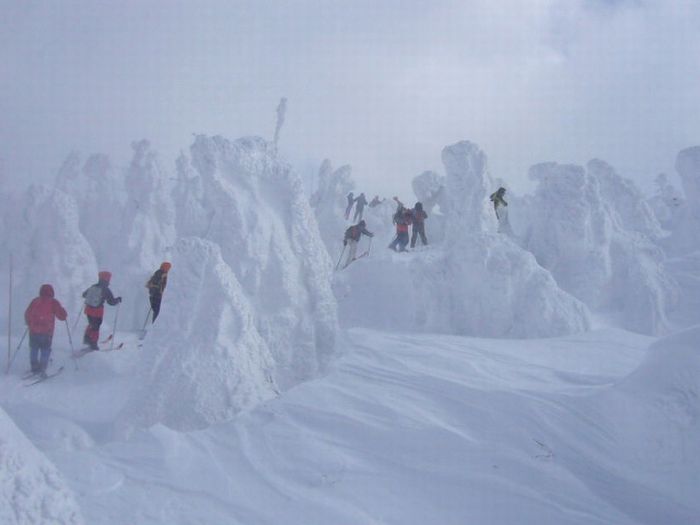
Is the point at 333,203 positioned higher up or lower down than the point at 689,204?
lower down

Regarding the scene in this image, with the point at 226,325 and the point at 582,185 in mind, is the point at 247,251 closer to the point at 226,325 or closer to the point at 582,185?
the point at 226,325

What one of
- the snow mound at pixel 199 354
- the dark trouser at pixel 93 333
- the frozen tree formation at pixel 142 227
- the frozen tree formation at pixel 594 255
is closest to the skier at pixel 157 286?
the dark trouser at pixel 93 333

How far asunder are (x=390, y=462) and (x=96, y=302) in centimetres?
753

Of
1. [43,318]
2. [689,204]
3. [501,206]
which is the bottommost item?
[43,318]

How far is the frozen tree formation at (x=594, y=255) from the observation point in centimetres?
1341

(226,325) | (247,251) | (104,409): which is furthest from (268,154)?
(104,409)

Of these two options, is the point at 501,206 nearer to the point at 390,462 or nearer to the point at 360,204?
the point at 360,204

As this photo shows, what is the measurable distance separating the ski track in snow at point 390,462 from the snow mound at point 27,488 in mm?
929

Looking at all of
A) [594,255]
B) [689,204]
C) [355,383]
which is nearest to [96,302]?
[355,383]

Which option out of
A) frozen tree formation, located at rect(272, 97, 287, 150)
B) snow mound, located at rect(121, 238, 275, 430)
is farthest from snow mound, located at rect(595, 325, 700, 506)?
frozen tree formation, located at rect(272, 97, 287, 150)

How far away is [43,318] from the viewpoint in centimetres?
945

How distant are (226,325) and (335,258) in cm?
1660

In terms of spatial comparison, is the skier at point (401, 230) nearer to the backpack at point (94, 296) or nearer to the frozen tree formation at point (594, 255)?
the frozen tree formation at point (594, 255)

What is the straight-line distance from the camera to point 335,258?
74.9 ft
